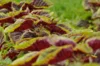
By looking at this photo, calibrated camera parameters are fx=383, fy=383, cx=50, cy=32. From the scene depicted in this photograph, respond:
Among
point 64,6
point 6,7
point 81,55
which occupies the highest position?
point 81,55

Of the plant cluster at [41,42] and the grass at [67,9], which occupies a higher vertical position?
the plant cluster at [41,42]

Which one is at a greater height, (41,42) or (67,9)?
(41,42)

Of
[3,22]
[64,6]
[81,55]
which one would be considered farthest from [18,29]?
[64,6]

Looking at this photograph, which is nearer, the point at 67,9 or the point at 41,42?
the point at 41,42

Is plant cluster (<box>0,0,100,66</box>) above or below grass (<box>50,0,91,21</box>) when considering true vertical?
above

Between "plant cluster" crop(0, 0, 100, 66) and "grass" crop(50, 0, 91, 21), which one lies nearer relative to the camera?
"plant cluster" crop(0, 0, 100, 66)

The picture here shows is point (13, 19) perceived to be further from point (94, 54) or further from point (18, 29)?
point (94, 54)

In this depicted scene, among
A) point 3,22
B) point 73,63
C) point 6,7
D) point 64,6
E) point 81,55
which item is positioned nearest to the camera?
point 73,63

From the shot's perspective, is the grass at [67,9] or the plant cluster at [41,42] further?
the grass at [67,9]
